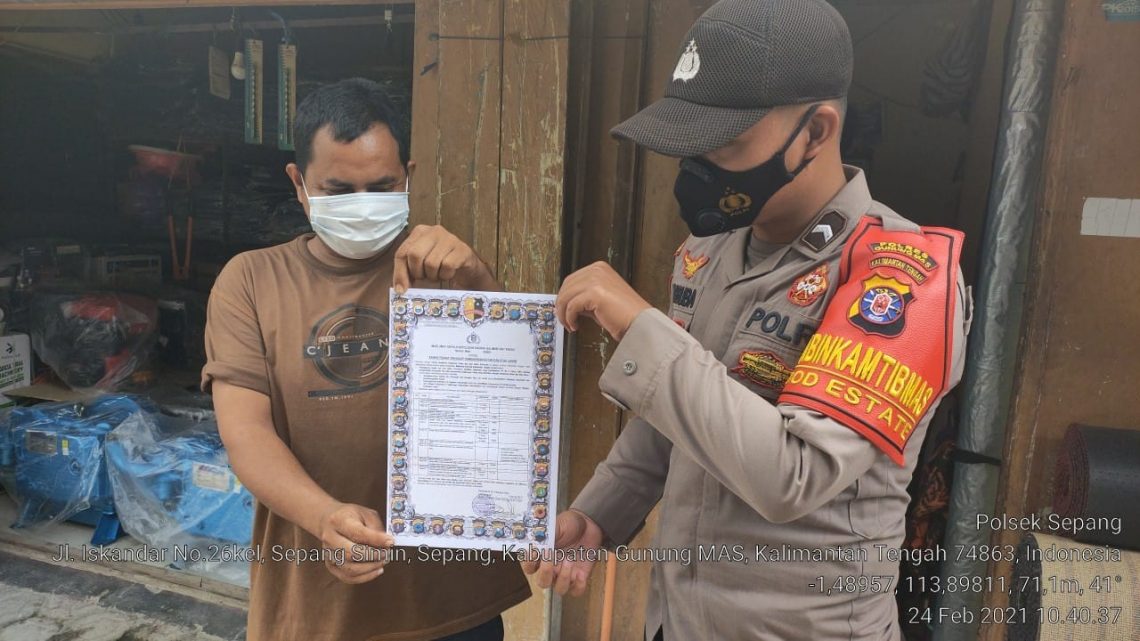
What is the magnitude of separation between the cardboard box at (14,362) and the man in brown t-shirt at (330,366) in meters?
3.47

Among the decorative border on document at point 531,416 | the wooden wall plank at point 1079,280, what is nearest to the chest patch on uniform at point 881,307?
the decorative border on document at point 531,416

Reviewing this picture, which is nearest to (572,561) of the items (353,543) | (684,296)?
(353,543)

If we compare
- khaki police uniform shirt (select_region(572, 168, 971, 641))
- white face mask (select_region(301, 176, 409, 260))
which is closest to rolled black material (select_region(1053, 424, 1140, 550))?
khaki police uniform shirt (select_region(572, 168, 971, 641))

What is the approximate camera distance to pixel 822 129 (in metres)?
1.01

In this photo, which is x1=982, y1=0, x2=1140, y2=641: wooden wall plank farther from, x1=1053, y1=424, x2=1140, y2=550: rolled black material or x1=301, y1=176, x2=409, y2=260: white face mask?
x1=301, y1=176, x2=409, y2=260: white face mask

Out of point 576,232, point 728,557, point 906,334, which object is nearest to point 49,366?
point 576,232

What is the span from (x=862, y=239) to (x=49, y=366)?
481cm

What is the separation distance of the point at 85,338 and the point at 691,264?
13.5 ft

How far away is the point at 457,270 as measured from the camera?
1.41 m

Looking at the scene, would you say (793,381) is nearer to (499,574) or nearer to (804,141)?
(804,141)

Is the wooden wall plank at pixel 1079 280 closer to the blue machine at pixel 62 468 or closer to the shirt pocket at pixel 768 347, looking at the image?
the shirt pocket at pixel 768 347

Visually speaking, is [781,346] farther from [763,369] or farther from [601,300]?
[601,300]

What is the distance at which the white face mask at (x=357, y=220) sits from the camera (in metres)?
1.44

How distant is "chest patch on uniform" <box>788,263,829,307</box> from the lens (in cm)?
102
